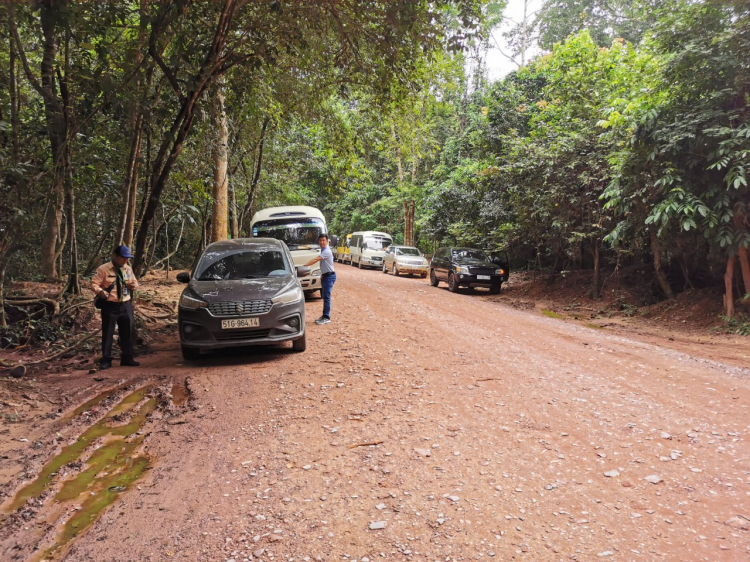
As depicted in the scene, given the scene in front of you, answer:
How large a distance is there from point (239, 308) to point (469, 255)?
42.3 ft

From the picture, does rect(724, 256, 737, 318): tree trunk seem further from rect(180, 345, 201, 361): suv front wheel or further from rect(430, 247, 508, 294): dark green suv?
rect(180, 345, 201, 361): suv front wheel

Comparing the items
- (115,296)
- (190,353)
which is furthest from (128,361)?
(115,296)

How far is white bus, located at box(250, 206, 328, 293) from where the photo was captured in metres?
14.0

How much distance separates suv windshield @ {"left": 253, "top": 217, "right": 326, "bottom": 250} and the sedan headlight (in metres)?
7.34

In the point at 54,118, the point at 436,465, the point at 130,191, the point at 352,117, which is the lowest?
the point at 436,465

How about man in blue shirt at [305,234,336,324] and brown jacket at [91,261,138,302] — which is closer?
brown jacket at [91,261,138,302]

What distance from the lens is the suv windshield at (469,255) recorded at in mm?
17969

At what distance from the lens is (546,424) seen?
4562mm

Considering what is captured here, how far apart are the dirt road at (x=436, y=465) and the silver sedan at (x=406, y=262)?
18106mm

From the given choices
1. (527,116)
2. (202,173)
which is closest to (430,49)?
(202,173)

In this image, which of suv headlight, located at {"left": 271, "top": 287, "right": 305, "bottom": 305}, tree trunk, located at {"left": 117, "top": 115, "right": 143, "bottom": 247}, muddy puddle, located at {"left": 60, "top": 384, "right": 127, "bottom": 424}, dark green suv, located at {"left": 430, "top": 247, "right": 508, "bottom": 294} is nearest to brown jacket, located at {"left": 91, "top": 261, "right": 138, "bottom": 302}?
muddy puddle, located at {"left": 60, "top": 384, "right": 127, "bottom": 424}

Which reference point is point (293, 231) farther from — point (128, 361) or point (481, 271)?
point (128, 361)

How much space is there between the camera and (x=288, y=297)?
22.9ft

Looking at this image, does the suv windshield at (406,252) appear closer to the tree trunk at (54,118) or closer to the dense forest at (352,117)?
the dense forest at (352,117)
